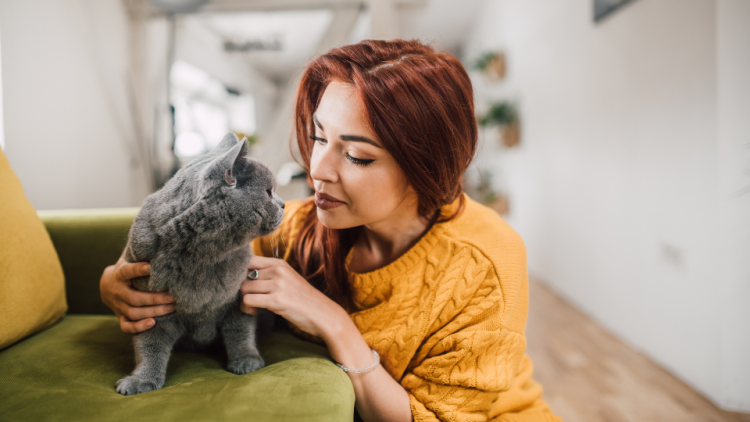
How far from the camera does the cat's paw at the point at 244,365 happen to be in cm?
73

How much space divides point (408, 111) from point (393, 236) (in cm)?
36

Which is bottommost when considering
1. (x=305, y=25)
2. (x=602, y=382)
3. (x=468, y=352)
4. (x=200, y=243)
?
(x=602, y=382)

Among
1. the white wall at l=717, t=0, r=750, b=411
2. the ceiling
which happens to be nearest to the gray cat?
the white wall at l=717, t=0, r=750, b=411

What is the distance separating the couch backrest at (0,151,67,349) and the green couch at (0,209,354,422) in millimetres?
42

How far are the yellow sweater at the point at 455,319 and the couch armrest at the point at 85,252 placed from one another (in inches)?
29.6

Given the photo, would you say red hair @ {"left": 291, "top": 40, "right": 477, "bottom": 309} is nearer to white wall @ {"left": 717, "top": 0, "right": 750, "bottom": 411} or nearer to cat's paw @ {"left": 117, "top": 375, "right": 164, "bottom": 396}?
cat's paw @ {"left": 117, "top": 375, "right": 164, "bottom": 396}

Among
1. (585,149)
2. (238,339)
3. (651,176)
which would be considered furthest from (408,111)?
(585,149)

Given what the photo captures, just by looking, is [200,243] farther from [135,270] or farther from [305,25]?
[305,25]

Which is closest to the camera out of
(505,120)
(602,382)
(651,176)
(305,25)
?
(602,382)

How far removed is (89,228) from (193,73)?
4.31 metres

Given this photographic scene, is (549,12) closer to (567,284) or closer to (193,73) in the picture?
(567,284)

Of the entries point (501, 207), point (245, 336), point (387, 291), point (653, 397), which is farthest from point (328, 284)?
point (501, 207)

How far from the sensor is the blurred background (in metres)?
1.41

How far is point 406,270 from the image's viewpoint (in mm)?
929
